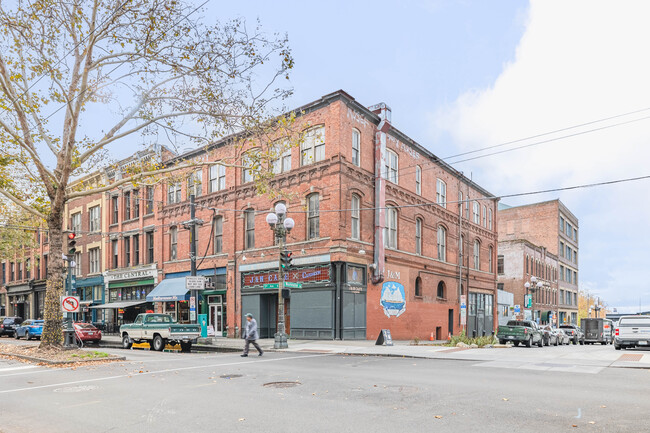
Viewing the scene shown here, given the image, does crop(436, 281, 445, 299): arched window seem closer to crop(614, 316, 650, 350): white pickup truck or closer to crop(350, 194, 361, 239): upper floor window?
crop(350, 194, 361, 239): upper floor window

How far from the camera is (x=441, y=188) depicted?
38.3 meters

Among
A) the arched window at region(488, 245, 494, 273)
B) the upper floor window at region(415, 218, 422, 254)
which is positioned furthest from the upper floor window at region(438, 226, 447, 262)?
the arched window at region(488, 245, 494, 273)

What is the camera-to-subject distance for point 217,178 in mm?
33625

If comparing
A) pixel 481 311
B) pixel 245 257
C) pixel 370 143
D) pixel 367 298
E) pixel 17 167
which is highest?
pixel 370 143

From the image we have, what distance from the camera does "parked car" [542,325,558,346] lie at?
30.3 meters

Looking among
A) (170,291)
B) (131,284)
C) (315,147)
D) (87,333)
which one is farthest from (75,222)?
(315,147)

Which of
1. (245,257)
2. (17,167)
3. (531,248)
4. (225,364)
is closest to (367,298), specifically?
(245,257)

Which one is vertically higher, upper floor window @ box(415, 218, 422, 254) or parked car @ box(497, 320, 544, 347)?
upper floor window @ box(415, 218, 422, 254)

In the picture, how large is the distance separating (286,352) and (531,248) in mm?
45393

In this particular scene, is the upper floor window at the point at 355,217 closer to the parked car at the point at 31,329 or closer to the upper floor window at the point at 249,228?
the upper floor window at the point at 249,228

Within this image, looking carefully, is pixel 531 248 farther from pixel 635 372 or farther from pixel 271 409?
pixel 271 409

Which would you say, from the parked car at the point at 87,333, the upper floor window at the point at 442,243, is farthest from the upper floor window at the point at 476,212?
the parked car at the point at 87,333

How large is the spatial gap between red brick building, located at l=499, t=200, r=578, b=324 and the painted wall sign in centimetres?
3804

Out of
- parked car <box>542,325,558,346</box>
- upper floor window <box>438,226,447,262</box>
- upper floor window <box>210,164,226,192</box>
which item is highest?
upper floor window <box>210,164,226,192</box>
